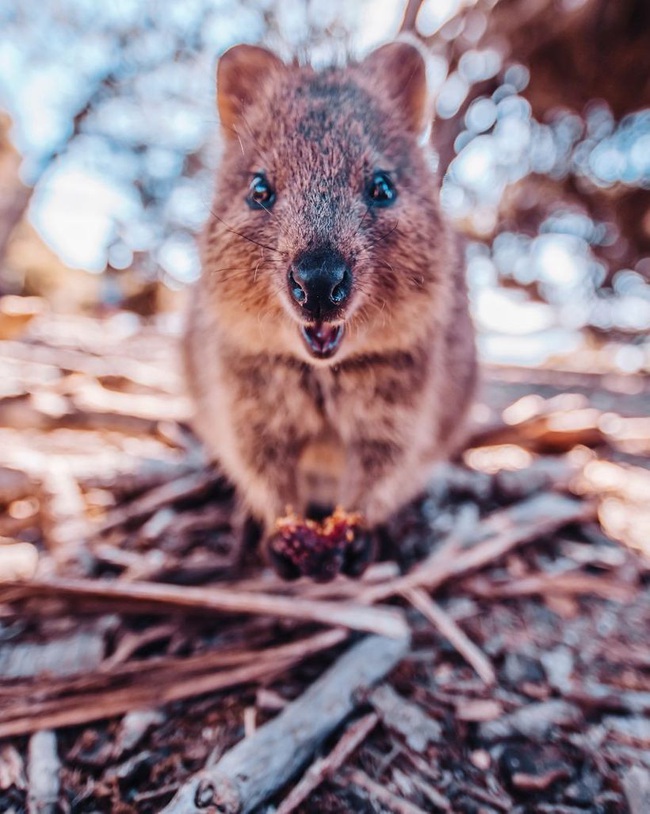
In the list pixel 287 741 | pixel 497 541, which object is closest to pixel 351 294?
pixel 287 741

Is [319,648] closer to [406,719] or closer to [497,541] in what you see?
[406,719]

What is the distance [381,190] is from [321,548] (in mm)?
1474

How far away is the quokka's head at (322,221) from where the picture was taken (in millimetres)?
1810

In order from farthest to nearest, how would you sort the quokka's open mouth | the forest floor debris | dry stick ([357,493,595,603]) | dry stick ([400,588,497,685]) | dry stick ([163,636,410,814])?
dry stick ([357,493,595,603]) < dry stick ([400,588,497,685]) < the quokka's open mouth < the forest floor debris < dry stick ([163,636,410,814])

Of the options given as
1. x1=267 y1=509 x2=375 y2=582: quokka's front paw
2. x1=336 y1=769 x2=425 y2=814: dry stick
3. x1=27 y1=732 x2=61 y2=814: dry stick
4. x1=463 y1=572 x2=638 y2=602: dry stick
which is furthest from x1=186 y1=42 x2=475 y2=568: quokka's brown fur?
x1=27 y1=732 x2=61 y2=814: dry stick

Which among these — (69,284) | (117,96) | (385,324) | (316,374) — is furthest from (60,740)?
(69,284)

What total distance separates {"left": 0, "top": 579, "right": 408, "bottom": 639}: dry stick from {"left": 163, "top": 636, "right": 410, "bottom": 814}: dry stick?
0.09 metres

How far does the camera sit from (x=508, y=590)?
259cm

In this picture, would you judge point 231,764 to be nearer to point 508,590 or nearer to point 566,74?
point 508,590

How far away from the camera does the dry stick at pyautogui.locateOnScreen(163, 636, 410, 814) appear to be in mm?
1448

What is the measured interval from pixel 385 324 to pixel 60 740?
73.2 inches

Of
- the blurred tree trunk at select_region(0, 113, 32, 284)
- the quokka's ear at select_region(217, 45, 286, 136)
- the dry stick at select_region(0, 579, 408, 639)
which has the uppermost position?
the blurred tree trunk at select_region(0, 113, 32, 284)

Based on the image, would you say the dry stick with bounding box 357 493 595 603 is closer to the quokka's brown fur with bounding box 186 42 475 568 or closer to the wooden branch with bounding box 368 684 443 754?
the quokka's brown fur with bounding box 186 42 475 568

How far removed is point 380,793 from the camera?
164 cm
